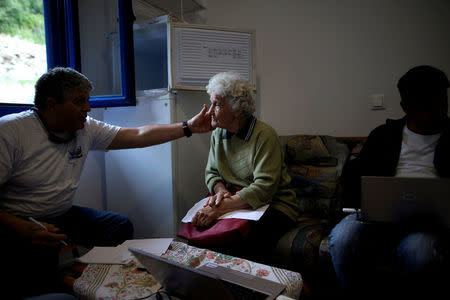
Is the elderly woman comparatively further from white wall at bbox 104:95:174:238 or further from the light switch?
the light switch

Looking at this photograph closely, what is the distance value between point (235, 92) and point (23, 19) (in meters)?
1.30

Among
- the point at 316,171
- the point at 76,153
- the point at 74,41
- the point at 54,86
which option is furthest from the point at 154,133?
the point at 316,171

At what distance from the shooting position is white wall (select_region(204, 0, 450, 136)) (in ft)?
→ 6.55

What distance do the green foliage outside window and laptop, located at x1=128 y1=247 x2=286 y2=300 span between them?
5.07 ft

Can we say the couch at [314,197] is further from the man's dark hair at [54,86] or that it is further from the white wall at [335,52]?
the man's dark hair at [54,86]

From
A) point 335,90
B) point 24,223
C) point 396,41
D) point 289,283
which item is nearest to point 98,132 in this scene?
point 24,223

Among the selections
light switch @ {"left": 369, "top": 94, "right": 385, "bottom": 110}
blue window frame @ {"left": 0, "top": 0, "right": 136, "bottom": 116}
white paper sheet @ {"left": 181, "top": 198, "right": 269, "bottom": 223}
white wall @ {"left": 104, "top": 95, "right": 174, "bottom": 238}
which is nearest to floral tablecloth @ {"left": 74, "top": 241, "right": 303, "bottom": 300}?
white paper sheet @ {"left": 181, "top": 198, "right": 269, "bottom": 223}

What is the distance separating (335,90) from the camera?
219 centimetres

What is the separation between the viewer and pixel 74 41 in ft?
6.07

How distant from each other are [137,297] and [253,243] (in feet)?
2.02

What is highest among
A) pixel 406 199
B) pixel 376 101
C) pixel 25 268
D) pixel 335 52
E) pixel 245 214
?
pixel 335 52

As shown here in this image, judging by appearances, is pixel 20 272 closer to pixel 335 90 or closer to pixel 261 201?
pixel 261 201

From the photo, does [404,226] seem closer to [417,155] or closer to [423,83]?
[417,155]

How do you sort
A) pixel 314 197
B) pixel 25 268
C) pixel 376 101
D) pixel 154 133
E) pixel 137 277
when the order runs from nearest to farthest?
1. pixel 137 277
2. pixel 25 268
3. pixel 154 133
4. pixel 314 197
5. pixel 376 101
